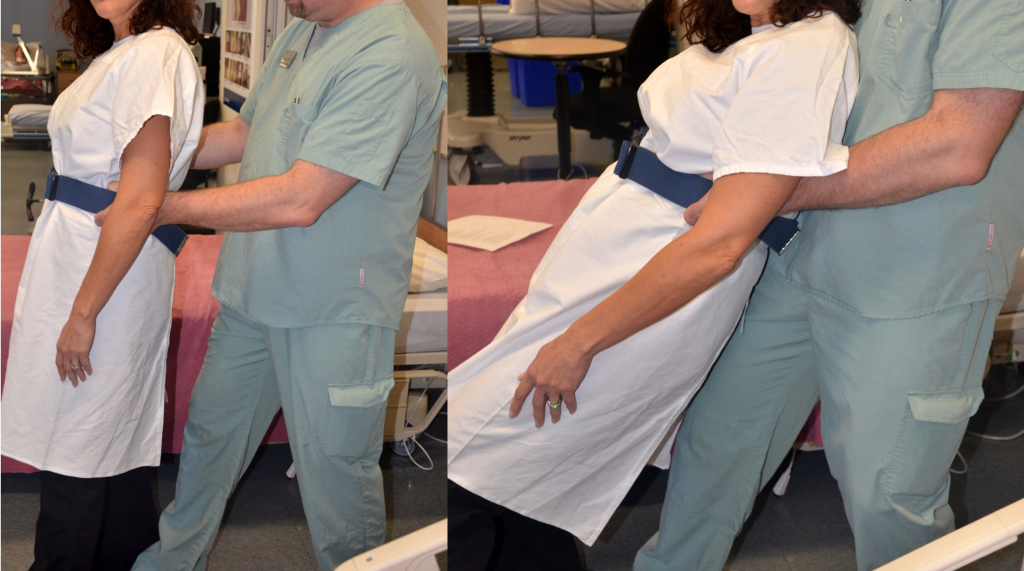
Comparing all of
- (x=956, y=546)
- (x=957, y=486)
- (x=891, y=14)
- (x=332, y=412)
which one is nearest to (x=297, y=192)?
(x=332, y=412)

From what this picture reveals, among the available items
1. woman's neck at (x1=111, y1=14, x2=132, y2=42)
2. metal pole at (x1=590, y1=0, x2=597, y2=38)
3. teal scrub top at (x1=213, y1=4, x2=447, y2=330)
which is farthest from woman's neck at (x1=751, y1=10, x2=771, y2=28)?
woman's neck at (x1=111, y1=14, x2=132, y2=42)

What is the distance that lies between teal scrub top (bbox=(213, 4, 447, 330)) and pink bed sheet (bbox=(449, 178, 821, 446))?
0.30 feet

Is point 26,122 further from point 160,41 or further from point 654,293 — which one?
point 654,293

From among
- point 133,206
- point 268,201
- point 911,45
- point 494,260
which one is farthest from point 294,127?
point 911,45

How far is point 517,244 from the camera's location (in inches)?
40.2

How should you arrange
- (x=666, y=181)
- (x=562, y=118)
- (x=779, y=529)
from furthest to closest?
(x=779, y=529) < (x=562, y=118) < (x=666, y=181)

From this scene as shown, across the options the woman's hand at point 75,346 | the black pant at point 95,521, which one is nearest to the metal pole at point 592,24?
the woman's hand at point 75,346

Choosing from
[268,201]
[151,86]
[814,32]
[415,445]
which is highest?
[814,32]

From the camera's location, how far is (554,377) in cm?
86

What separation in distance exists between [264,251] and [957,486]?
4.68 ft

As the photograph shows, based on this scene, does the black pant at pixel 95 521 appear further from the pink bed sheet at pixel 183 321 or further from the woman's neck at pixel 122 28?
the woman's neck at pixel 122 28

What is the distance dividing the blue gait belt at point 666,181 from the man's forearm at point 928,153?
85 mm

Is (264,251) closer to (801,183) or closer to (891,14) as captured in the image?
(801,183)

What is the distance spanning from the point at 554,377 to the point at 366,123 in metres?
0.34
